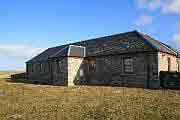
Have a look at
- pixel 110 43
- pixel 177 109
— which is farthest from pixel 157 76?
pixel 177 109

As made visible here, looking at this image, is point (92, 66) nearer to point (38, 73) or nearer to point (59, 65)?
point (59, 65)

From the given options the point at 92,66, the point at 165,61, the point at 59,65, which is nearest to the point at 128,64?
the point at 165,61

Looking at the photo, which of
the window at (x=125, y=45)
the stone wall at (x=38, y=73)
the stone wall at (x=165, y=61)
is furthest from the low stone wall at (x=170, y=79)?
the stone wall at (x=38, y=73)

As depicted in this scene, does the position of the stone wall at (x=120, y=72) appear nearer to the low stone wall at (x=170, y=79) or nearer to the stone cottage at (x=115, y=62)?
the stone cottage at (x=115, y=62)

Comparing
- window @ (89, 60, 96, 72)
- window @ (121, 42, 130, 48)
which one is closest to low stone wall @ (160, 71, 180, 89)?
window @ (121, 42, 130, 48)

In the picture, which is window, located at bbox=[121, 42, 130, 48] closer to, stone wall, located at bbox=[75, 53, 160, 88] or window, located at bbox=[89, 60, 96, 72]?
stone wall, located at bbox=[75, 53, 160, 88]

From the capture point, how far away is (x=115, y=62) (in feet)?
96.9

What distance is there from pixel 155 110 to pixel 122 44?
1963 centimetres

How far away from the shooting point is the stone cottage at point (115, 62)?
2617cm

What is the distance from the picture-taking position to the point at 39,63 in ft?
143

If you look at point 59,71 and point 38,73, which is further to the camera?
point 38,73

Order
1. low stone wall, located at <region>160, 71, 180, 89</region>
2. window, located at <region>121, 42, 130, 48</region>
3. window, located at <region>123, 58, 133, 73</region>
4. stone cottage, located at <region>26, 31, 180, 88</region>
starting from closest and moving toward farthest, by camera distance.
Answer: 1. low stone wall, located at <region>160, 71, 180, 89</region>
2. stone cottage, located at <region>26, 31, 180, 88</region>
3. window, located at <region>123, 58, 133, 73</region>
4. window, located at <region>121, 42, 130, 48</region>

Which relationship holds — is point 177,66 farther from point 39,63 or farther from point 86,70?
point 39,63

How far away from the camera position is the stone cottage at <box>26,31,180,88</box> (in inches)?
1030
